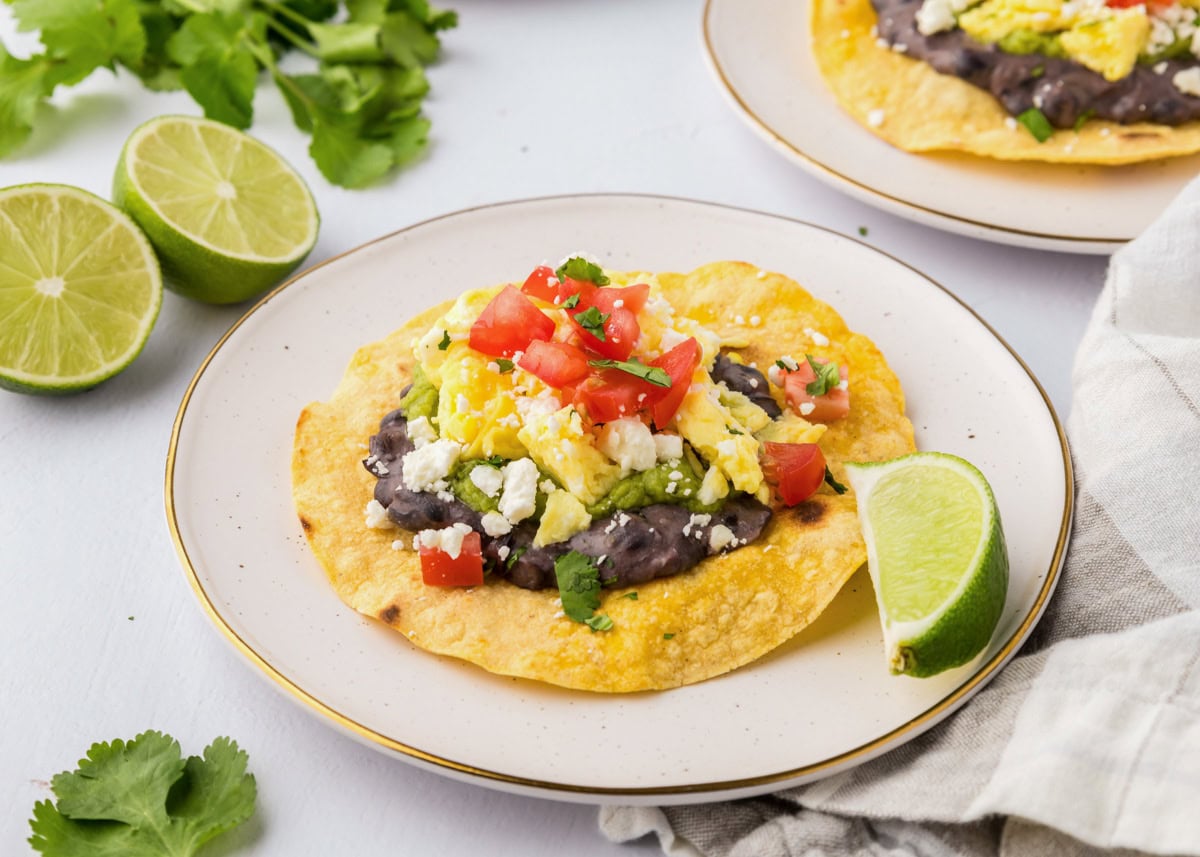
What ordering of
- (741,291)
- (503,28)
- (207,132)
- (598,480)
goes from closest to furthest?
(598,480), (741,291), (207,132), (503,28)

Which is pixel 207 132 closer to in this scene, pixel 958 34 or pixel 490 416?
pixel 490 416

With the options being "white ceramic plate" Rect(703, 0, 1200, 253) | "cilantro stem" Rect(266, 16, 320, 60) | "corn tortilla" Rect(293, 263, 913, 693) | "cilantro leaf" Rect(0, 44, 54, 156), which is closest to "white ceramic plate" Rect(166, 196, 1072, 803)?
"corn tortilla" Rect(293, 263, 913, 693)

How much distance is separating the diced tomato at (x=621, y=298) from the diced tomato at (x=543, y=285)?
0.13 m

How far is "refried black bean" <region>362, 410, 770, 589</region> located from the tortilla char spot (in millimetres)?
94

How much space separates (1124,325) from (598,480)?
1782 mm

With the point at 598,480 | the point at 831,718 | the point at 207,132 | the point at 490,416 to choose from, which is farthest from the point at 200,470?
the point at 831,718

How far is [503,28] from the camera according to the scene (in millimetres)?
6254

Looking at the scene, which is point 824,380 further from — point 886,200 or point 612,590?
point 886,200

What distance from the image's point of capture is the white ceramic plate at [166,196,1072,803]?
296 centimetres

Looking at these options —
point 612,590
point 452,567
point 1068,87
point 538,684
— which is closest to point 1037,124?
point 1068,87

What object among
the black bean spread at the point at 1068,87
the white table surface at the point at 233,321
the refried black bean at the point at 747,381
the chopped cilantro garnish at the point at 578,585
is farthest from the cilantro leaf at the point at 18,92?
the black bean spread at the point at 1068,87

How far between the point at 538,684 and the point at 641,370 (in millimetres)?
897

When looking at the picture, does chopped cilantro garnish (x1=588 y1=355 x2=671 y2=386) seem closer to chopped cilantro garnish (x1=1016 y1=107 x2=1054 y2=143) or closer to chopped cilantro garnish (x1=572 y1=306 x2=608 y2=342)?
chopped cilantro garnish (x1=572 y1=306 x2=608 y2=342)

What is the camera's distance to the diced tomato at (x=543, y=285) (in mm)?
3719
